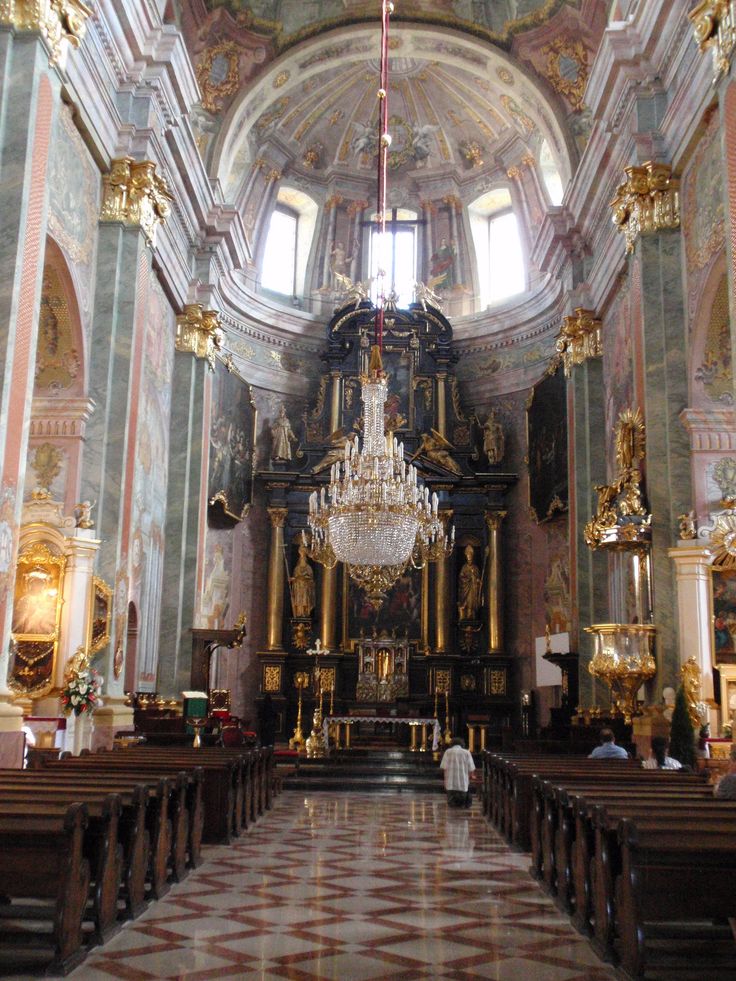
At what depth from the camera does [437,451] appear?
24.2 metres

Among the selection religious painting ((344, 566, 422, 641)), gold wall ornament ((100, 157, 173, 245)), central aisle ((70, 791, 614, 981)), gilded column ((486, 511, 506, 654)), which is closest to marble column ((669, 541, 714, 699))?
central aisle ((70, 791, 614, 981))

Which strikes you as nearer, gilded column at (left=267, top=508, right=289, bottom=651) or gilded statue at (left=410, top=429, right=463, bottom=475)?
gilded column at (left=267, top=508, right=289, bottom=651)

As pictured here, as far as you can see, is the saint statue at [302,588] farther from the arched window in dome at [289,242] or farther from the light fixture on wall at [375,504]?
the light fixture on wall at [375,504]

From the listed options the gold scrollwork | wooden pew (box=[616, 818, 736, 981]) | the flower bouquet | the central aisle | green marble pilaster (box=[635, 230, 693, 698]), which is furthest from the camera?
the gold scrollwork

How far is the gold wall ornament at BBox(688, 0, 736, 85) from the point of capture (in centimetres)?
1096

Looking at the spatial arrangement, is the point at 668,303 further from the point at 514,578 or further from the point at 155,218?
the point at 514,578

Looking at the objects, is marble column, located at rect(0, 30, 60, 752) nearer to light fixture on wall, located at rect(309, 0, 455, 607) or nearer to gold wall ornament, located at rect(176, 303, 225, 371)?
light fixture on wall, located at rect(309, 0, 455, 607)

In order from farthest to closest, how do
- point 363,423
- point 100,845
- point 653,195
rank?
point 363,423, point 653,195, point 100,845

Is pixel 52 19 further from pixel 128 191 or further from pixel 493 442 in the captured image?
pixel 493 442

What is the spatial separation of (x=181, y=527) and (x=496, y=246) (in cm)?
1185

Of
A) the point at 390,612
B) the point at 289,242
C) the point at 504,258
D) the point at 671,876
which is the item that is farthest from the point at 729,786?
the point at 289,242

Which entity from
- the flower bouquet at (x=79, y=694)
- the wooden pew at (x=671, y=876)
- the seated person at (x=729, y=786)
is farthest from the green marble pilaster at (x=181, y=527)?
the wooden pew at (x=671, y=876)

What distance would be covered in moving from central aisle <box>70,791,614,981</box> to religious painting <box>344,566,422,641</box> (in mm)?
13260

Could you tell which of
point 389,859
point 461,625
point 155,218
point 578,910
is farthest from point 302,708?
point 578,910
